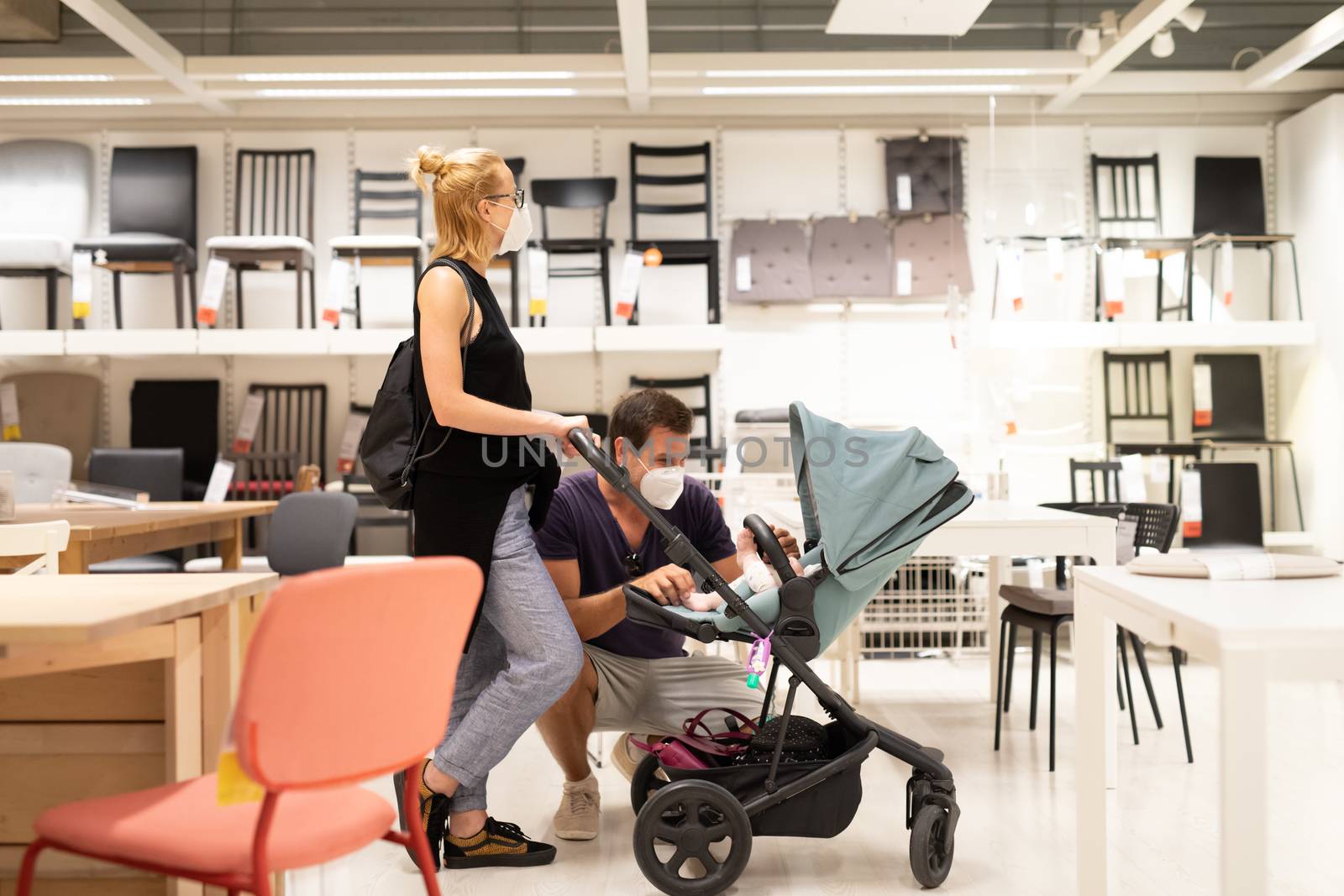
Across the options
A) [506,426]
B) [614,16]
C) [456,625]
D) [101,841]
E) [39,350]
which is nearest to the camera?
[101,841]

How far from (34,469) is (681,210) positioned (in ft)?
11.2

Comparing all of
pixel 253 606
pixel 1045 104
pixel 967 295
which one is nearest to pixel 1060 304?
pixel 967 295

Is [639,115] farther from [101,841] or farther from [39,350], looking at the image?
[101,841]

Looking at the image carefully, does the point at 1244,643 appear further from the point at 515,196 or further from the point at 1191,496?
the point at 1191,496

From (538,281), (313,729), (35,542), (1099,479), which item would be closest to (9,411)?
(538,281)

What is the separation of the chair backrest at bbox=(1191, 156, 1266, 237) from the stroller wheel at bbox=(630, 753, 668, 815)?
509 cm

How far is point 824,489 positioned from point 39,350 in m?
4.87

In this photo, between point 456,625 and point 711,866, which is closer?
point 456,625

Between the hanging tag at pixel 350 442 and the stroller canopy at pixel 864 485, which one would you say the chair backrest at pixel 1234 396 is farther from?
the hanging tag at pixel 350 442

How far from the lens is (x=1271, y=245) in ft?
18.5

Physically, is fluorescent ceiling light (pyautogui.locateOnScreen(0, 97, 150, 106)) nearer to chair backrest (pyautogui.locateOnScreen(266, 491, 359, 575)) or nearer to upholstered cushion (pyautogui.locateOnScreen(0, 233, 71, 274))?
upholstered cushion (pyautogui.locateOnScreen(0, 233, 71, 274))

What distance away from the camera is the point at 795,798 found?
2.00m

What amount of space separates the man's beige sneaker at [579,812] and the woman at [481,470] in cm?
31

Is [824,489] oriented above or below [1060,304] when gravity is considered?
below
